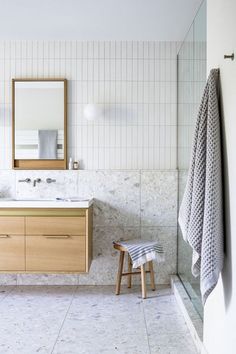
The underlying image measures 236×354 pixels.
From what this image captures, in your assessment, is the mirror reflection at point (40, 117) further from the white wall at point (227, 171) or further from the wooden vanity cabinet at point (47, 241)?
the white wall at point (227, 171)

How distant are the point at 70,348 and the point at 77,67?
2461mm

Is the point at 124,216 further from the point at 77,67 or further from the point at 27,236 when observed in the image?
the point at 77,67

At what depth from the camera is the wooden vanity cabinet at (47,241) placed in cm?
320

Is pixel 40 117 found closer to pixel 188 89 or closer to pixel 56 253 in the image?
pixel 56 253

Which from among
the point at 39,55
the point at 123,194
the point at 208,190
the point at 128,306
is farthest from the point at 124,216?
the point at 208,190

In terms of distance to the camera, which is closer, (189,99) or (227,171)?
(227,171)

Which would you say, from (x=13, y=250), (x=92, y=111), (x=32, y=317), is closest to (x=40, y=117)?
(x=92, y=111)

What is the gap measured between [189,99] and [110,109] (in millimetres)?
926

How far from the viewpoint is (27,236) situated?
321 centimetres

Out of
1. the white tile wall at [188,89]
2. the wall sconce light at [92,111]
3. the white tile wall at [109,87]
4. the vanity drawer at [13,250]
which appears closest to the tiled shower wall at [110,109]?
the white tile wall at [109,87]

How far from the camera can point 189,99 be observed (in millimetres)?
2990

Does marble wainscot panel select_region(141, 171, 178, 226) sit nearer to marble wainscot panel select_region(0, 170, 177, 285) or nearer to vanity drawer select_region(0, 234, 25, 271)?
marble wainscot panel select_region(0, 170, 177, 285)

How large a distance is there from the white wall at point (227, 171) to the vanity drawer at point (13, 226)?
1.83m

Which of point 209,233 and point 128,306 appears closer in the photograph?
point 209,233
